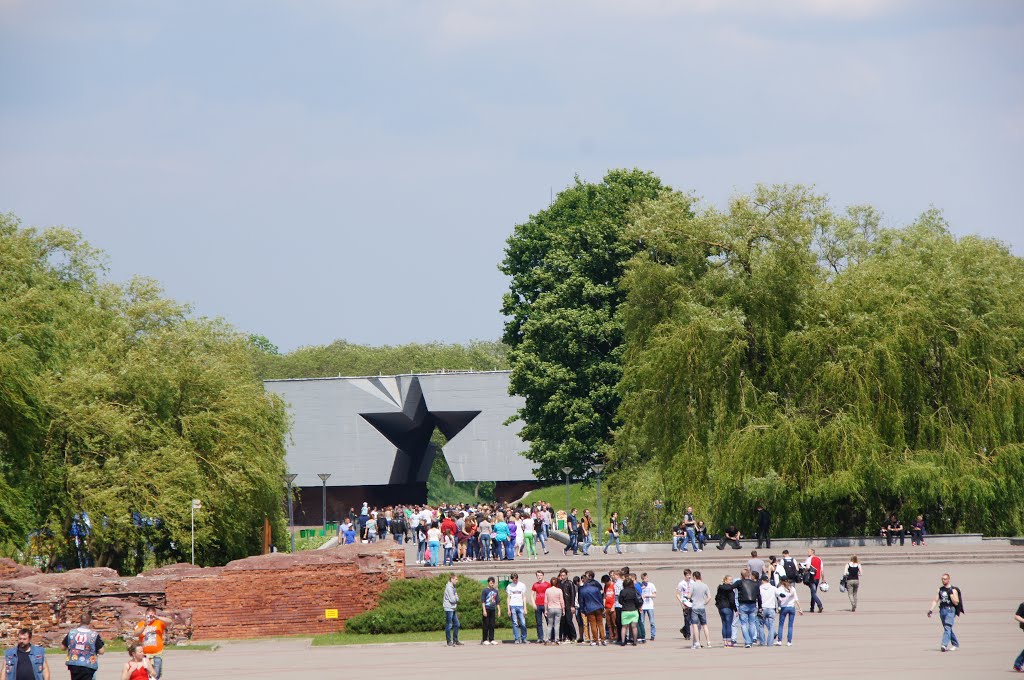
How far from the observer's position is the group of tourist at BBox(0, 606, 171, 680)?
15.7m

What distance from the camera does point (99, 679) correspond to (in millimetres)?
21594

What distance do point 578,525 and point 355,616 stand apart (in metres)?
13.3

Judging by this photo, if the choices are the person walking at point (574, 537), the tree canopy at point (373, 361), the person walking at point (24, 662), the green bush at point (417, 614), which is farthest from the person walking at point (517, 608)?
the tree canopy at point (373, 361)

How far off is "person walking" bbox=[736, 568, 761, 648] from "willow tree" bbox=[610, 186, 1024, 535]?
1516 cm

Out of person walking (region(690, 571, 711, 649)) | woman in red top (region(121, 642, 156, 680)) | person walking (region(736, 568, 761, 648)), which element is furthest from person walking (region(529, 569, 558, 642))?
woman in red top (region(121, 642, 156, 680))

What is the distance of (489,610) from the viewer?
2494cm

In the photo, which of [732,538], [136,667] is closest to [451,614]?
[136,667]

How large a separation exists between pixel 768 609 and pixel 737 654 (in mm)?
1354

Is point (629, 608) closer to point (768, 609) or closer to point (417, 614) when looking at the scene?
point (768, 609)

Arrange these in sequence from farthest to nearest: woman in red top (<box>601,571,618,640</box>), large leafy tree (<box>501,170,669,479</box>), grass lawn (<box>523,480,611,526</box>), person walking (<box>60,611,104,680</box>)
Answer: grass lawn (<box>523,480,611,526</box>), large leafy tree (<box>501,170,669,479</box>), woman in red top (<box>601,571,618,640</box>), person walking (<box>60,611,104,680</box>)

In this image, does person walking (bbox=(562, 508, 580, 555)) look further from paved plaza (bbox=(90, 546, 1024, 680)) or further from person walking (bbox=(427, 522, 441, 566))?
paved plaza (bbox=(90, 546, 1024, 680))

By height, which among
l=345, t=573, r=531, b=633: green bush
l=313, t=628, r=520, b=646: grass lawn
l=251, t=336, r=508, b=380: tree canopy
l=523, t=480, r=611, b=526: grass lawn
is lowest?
l=313, t=628, r=520, b=646: grass lawn

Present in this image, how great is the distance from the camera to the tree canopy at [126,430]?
3641 cm

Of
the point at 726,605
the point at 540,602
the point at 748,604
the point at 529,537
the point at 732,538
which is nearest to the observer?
the point at 748,604
